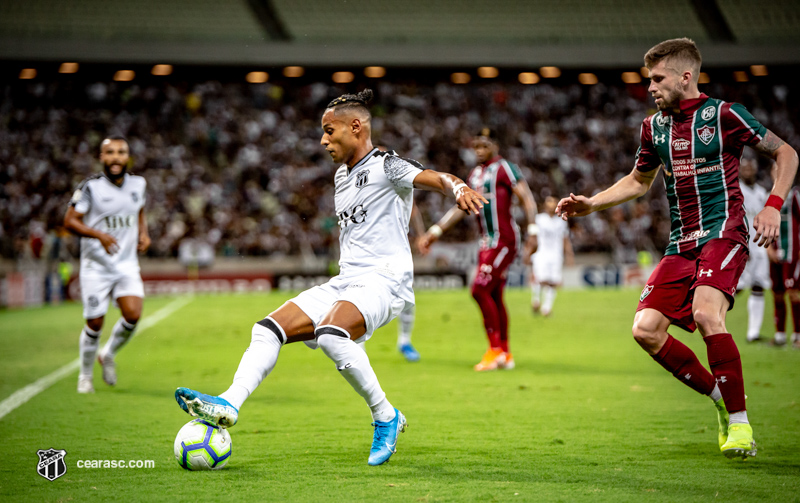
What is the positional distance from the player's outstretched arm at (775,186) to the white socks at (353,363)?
2318mm

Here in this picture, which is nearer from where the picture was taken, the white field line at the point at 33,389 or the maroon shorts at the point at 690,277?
the maroon shorts at the point at 690,277

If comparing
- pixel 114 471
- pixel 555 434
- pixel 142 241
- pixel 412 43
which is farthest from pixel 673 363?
pixel 412 43

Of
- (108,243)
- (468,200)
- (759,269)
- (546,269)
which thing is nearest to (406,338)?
(108,243)

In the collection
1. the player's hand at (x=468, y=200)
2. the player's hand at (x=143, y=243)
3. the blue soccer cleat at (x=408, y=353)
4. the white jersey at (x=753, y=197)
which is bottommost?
the blue soccer cleat at (x=408, y=353)

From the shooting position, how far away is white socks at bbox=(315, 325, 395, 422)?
4527mm

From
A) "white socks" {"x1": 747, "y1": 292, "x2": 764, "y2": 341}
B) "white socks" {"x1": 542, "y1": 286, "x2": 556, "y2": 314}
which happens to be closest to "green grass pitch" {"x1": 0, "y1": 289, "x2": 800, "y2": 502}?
"white socks" {"x1": 747, "y1": 292, "x2": 764, "y2": 341}

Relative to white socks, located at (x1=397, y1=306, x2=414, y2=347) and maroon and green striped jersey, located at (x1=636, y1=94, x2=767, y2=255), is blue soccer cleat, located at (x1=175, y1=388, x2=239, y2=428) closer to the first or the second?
maroon and green striped jersey, located at (x1=636, y1=94, x2=767, y2=255)

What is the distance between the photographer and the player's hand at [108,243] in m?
7.58

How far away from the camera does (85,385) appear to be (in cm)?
802

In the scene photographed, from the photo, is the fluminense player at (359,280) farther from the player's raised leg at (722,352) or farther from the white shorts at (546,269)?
the white shorts at (546,269)

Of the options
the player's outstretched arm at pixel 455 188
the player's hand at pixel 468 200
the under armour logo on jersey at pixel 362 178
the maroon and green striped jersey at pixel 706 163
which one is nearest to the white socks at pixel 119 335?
the under armour logo on jersey at pixel 362 178

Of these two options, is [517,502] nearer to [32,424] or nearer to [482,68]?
[32,424]

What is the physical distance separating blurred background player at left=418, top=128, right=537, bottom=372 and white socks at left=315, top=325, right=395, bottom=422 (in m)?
4.60

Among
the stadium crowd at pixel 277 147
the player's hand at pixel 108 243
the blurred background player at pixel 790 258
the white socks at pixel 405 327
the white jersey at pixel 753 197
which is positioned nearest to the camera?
the player's hand at pixel 108 243
